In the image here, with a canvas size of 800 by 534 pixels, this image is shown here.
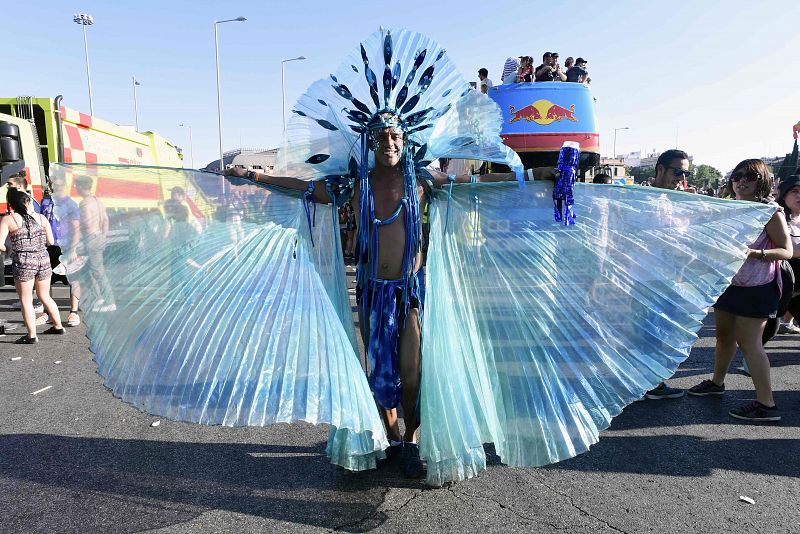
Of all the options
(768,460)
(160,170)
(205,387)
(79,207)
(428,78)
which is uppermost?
(428,78)

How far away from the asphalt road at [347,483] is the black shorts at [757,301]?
0.75 m

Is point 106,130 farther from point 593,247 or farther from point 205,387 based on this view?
point 593,247

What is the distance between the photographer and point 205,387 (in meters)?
2.48

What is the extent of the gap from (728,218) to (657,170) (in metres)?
1.18

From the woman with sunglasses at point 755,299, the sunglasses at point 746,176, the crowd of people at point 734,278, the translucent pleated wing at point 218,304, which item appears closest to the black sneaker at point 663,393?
the crowd of people at point 734,278

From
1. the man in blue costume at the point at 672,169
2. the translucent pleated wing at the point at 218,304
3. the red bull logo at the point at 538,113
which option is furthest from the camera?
the red bull logo at the point at 538,113

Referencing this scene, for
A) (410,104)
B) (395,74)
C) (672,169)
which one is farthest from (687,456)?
(395,74)

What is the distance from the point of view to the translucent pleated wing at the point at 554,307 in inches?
100

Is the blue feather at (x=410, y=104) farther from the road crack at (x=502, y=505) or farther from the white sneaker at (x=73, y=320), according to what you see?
the white sneaker at (x=73, y=320)

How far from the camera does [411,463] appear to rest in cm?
283

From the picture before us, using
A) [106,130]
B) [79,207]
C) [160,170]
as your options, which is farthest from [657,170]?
A: [106,130]

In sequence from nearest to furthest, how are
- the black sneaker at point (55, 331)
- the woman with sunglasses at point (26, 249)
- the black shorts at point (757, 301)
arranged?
the black shorts at point (757, 301) < the woman with sunglasses at point (26, 249) < the black sneaker at point (55, 331)

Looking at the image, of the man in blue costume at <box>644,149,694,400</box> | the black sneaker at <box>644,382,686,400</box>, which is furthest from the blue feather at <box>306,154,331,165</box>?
the black sneaker at <box>644,382,686,400</box>

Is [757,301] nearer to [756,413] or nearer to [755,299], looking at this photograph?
[755,299]
